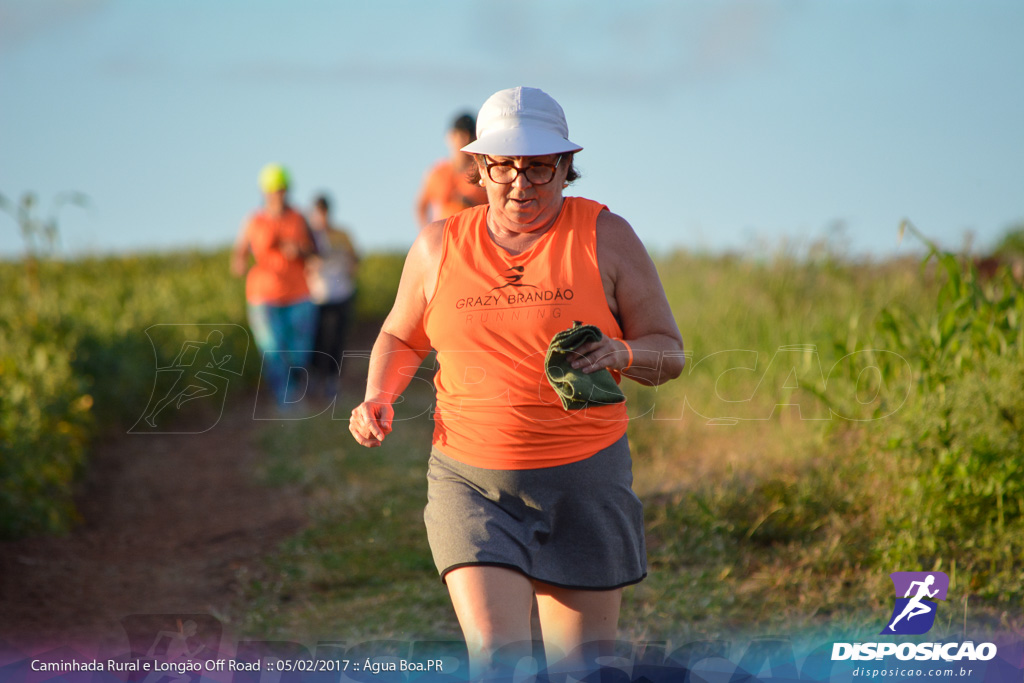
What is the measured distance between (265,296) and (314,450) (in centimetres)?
166

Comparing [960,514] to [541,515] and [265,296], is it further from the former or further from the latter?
[265,296]

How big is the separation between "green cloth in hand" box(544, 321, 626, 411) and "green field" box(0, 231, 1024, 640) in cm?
188

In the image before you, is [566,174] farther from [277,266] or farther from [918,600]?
[277,266]

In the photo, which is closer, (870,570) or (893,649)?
(893,649)

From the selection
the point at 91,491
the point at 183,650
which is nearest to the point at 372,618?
the point at 183,650

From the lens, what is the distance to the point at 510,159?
2.80 m

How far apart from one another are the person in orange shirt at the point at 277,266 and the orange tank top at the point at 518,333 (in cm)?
641

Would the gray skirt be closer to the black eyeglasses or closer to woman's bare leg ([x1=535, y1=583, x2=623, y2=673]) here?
woman's bare leg ([x1=535, y1=583, x2=623, y2=673])

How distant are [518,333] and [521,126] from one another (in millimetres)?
588

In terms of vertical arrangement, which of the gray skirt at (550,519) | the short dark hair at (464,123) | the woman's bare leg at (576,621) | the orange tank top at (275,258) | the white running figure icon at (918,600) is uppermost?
the short dark hair at (464,123)

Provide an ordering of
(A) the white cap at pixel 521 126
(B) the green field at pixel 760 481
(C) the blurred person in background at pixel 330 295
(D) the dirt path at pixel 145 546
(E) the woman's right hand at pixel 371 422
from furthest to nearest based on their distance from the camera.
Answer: (C) the blurred person in background at pixel 330 295, (D) the dirt path at pixel 145 546, (B) the green field at pixel 760 481, (E) the woman's right hand at pixel 371 422, (A) the white cap at pixel 521 126

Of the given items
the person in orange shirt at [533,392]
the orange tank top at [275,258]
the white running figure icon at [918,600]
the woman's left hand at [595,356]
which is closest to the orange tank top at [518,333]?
the person in orange shirt at [533,392]

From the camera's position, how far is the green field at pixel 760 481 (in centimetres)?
443

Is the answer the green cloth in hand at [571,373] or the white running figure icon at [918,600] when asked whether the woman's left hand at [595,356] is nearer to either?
the green cloth in hand at [571,373]
